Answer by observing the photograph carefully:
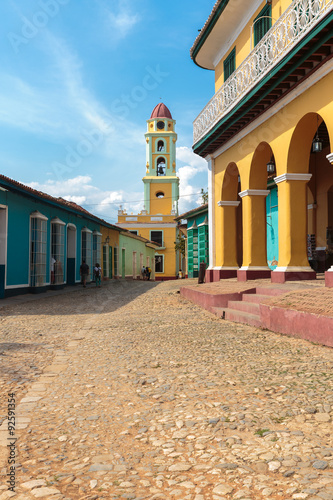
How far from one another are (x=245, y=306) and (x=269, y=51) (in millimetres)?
5198

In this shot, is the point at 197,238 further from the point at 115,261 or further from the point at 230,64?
the point at 230,64

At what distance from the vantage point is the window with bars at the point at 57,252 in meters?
17.7

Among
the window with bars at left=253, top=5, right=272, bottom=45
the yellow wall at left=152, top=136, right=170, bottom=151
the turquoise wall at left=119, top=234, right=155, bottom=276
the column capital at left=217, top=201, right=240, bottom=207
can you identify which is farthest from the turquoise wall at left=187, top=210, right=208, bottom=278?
the yellow wall at left=152, top=136, right=170, bottom=151

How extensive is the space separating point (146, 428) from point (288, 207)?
23.0 feet

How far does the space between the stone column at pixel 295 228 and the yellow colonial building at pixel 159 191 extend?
117 ft

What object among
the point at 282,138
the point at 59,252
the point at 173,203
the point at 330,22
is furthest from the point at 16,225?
the point at 173,203

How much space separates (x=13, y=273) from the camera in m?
14.1

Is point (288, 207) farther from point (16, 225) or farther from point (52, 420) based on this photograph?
point (16, 225)

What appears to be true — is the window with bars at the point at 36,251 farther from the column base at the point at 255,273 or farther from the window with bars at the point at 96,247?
the window with bars at the point at 96,247

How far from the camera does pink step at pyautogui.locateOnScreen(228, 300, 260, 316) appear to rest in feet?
24.6

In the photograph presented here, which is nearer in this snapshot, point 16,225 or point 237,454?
point 237,454

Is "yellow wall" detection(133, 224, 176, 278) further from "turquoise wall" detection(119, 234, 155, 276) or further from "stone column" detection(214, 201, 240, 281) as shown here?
"stone column" detection(214, 201, 240, 281)

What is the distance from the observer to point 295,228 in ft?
29.8

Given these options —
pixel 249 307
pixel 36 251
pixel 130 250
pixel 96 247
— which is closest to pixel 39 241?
pixel 36 251
